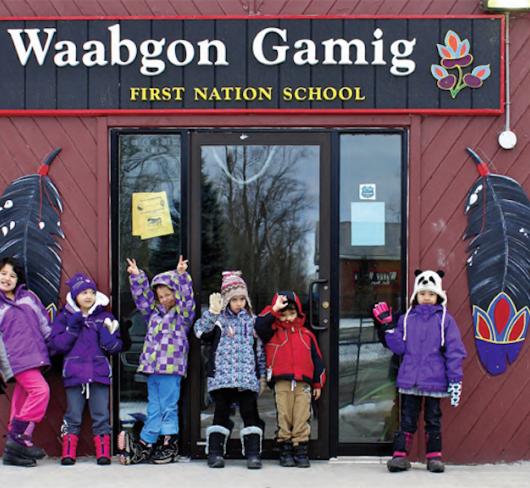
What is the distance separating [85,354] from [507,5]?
3.91m

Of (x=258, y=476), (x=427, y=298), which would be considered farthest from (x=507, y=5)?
(x=258, y=476)

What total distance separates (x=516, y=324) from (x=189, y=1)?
11.0 feet

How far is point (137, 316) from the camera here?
21.8ft

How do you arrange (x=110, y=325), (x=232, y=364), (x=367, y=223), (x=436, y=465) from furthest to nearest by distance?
1. (x=367, y=223)
2. (x=110, y=325)
3. (x=232, y=364)
4. (x=436, y=465)

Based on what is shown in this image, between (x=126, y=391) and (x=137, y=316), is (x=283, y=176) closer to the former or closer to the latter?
(x=137, y=316)

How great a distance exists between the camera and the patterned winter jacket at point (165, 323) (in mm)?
6387

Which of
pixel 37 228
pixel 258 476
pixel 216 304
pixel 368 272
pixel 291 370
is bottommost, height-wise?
pixel 258 476

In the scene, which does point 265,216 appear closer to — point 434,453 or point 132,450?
point 132,450

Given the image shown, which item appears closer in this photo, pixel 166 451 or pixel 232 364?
pixel 232 364

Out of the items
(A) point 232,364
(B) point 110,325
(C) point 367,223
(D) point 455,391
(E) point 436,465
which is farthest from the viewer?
(C) point 367,223

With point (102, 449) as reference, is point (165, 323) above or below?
above

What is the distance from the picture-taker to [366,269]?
21.6 ft

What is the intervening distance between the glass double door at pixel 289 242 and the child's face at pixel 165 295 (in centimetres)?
23

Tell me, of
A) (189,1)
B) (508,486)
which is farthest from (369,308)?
(189,1)
